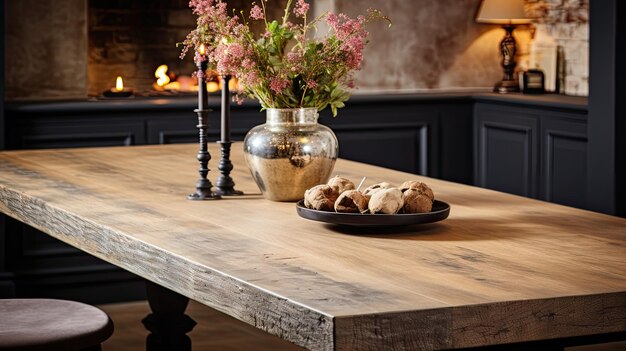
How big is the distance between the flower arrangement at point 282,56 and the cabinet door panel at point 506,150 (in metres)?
3.13

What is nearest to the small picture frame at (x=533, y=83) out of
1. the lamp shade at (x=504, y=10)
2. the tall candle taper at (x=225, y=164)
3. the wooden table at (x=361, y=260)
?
the lamp shade at (x=504, y=10)

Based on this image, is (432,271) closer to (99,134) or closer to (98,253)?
(98,253)

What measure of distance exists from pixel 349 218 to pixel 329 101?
621 millimetres

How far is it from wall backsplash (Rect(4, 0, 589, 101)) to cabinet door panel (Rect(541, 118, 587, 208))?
54 centimetres

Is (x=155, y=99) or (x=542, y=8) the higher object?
(x=542, y=8)

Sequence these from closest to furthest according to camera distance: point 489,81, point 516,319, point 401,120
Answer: point 516,319, point 401,120, point 489,81

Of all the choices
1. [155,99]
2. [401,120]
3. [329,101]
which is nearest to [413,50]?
[401,120]

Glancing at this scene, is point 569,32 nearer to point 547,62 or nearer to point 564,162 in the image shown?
point 547,62

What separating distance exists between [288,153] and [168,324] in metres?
0.95

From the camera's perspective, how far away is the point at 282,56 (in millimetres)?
3125

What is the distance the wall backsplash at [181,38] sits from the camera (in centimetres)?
592

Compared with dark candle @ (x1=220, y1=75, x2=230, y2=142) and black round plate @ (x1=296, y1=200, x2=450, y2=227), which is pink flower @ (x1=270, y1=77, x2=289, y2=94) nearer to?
dark candle @ (x1=220, y1=75, x2=230, y2=142)

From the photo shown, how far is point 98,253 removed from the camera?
2844mm

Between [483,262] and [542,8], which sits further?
[542,8]
